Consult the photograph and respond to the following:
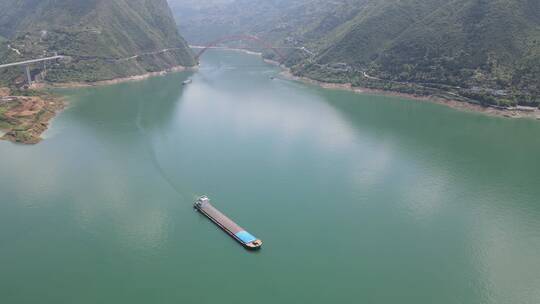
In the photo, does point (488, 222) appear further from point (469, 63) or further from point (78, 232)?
point (469, 63)

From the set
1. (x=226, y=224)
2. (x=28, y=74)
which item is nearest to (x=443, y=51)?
(x=226, y=224)

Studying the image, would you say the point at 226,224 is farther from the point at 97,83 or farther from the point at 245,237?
the point at 97,83

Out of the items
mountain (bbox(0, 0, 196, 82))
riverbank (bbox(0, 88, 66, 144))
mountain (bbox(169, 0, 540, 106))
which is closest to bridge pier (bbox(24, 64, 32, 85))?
mountain (bbox(0, 0, 196, 82))

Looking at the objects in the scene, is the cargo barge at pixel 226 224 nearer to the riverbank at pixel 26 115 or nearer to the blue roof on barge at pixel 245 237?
the blue roof on barge at pixel 245 237

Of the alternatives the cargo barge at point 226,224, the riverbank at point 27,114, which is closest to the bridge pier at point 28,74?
the riverbank at point 27,114

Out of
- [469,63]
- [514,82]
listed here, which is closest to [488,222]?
[514,82]

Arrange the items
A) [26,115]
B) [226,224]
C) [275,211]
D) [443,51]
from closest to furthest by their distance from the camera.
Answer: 1. [226,224]
2. [275,211]
3. [26,115]
4. [443,51]
